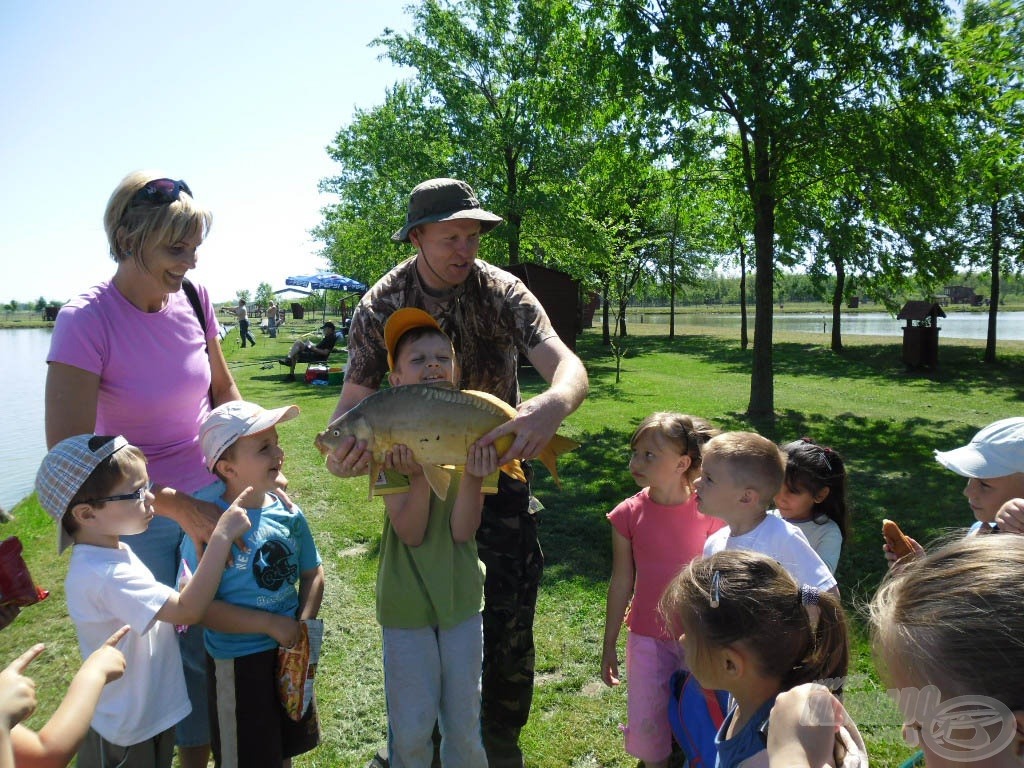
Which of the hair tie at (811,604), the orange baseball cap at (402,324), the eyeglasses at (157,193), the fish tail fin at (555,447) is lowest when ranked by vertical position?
the hair tie at (811,604)

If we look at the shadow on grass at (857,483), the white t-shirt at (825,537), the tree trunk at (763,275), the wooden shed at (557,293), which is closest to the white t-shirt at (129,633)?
the white t-shirt at (825,537)

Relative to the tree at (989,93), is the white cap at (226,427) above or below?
below

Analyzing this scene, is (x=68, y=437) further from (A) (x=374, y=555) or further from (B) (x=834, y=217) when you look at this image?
(B) (x=834, y=217)

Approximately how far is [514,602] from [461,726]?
29.7 inches

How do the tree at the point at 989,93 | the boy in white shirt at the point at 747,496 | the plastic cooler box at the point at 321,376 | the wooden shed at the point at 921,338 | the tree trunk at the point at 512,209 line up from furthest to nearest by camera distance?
the tree trunk at the point at 512,209 → the wooden shed at the point at 921,338 → the plastic cooler box at the point at 321,376 → the tree at the point at 989,93 → the boy in white shirt at the point at 747,496

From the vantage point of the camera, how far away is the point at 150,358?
3.01 m

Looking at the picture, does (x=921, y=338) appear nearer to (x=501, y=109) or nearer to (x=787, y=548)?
(x=501, y=109)

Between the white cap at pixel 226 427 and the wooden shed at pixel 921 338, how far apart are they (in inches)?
912

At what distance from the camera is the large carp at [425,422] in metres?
2.63

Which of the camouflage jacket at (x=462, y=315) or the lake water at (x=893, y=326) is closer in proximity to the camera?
the camouflage jacket at (x=462, y=315)

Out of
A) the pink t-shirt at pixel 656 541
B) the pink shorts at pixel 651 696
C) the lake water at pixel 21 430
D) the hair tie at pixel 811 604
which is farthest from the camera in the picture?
the lake water at pixel 21 430

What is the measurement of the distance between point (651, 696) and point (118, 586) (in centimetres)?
236

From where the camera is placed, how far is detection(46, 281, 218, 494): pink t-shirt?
281 cm

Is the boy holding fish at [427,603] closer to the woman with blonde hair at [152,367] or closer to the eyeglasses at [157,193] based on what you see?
the woman with blonde hair at [152,367]
